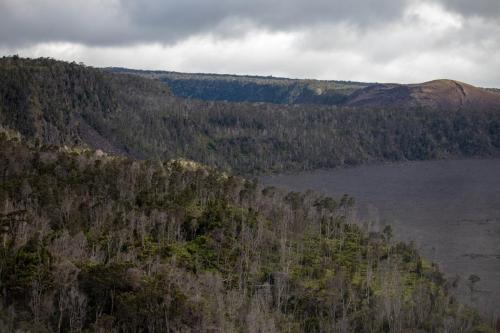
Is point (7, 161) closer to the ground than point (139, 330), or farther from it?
farther from it

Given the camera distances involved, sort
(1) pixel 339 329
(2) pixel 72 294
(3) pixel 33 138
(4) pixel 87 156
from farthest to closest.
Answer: (3) pixel 33 138 < (4) pixel 87 156 < (1) pixel 339 329 < (2) pixel 72 294

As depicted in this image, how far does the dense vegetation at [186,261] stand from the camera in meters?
66.4

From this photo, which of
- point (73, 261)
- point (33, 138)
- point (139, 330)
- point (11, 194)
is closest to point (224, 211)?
point (11, 194)

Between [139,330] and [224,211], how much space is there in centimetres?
5092

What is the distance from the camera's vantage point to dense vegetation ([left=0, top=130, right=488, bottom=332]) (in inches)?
2616

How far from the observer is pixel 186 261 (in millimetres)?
95500

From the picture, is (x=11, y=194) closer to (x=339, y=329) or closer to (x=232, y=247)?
(x=232, y=247)

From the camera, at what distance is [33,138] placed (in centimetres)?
19812

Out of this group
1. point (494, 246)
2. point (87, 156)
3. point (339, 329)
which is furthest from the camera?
point (87, 156)

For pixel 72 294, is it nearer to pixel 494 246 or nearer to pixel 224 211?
pixel 224 211

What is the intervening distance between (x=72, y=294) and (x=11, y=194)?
48.6m

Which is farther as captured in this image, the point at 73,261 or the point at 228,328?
the point at 73,261

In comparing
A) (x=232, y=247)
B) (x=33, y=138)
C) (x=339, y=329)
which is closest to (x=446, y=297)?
(x=339, y=329)

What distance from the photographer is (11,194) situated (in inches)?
4193
